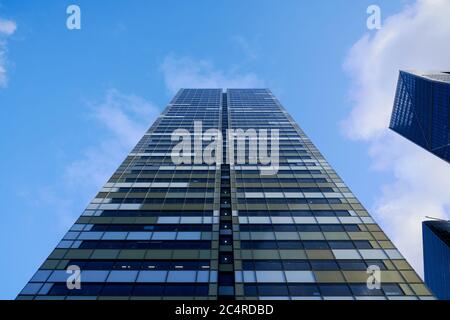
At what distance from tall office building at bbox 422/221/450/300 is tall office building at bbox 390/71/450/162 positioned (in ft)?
155

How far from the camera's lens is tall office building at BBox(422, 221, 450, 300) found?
303 feet

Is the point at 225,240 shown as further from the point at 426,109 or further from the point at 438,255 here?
the point at 426,109

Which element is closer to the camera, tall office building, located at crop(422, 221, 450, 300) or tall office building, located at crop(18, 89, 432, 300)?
tall office building, located at crop(18, 89, 432, 300)

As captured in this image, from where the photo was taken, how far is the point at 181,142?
5434 centimetres

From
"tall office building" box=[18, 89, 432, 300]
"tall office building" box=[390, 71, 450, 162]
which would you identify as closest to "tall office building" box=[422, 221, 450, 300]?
"tall office building" box=[390, 71, 450, 162]

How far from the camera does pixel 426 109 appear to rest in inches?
5625

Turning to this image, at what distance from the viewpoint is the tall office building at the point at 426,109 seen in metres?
131

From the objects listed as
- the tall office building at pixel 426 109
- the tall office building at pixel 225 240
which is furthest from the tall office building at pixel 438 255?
the tall office building at pixel 225 240

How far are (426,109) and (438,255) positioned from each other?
69244 mm

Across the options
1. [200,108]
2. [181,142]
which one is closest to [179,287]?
[181,142]

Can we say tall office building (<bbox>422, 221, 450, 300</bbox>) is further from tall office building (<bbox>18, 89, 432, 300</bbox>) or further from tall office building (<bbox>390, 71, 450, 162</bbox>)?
tall office building (<bbox>18, 89, 432, 300</bbox>)

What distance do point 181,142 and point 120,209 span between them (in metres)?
21.5
